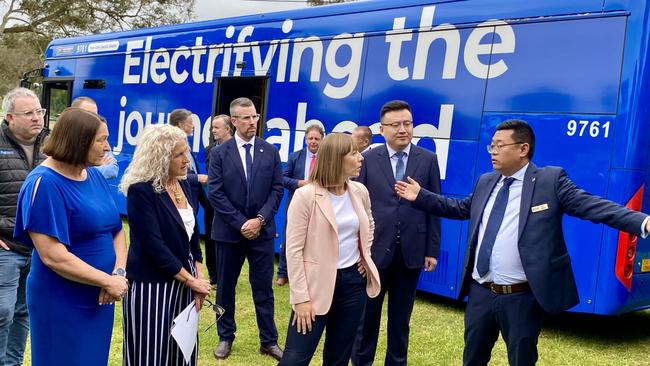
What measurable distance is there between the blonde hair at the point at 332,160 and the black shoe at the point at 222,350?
2.06 m

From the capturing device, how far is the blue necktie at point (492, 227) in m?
3.43

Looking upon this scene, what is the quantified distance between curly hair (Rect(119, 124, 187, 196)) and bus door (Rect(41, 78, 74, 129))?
356 inches

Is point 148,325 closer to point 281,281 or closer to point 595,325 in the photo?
point 281,281

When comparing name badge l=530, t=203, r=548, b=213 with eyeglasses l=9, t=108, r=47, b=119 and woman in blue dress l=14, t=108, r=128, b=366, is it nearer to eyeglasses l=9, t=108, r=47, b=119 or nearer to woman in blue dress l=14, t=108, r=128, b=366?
woman in blue dress l=14, t=108, r=128, b=366

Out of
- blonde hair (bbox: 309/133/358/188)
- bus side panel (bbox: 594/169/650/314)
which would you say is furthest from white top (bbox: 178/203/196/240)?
bus side panel (bbox: 594/169/650/314)

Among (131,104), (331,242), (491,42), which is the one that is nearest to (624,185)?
(491,42)

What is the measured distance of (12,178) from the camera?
368cm

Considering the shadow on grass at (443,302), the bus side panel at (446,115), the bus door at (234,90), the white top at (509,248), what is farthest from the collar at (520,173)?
the bus door at (234,90)

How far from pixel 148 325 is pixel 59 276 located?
0.58 metres

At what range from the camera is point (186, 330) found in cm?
321

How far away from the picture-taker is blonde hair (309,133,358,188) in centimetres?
324

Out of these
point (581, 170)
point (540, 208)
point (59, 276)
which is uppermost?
point (581, 170)

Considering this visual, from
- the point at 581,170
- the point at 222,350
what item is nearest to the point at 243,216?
the point at 222,350

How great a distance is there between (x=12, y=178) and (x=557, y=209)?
3.12 metres
